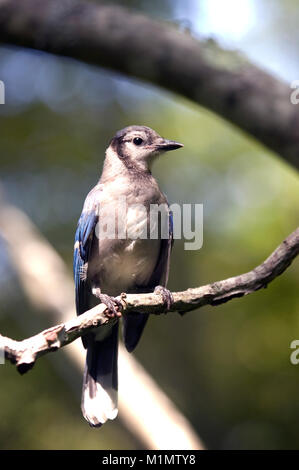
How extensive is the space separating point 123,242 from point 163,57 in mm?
1816

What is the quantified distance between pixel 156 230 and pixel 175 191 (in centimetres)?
282

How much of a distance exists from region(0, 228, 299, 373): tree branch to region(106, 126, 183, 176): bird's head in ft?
6.11

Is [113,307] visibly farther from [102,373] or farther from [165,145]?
[102,373]

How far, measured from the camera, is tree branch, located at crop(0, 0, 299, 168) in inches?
161

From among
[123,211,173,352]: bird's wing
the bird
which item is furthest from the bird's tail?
[123,211,173,352]: bird's wing

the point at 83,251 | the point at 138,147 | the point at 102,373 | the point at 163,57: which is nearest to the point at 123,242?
the point at 83,251

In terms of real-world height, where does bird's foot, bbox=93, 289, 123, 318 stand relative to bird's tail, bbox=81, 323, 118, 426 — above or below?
below

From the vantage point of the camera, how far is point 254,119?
13.5 feet

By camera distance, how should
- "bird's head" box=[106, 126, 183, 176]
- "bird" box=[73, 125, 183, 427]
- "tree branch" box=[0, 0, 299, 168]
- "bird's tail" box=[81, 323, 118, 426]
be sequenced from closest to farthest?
"tree branch" box=[0, 0, 299, 168], "bird" box=[73, 125, 183, 427], "bird's head" box=[106, 126, 183, 176], "bird's tail" box=[81, 323, 118, 426]

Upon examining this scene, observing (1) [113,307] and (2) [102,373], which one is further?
(2) [102,373]

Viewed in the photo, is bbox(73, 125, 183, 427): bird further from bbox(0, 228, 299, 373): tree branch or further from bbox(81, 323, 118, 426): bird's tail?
bbox(0, 228, 299, 373): tree branch

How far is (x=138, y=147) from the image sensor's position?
5.88m
